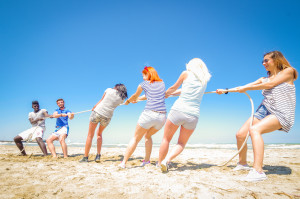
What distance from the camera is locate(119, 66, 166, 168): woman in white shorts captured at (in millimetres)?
3375

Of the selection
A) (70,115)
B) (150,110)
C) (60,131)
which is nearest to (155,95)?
(150,110)

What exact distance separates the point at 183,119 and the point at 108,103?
2.25 meters

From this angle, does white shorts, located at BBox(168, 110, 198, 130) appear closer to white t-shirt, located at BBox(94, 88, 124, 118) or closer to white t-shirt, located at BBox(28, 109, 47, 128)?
white t-shirt, located at BBox(94, 88, 124, 118)

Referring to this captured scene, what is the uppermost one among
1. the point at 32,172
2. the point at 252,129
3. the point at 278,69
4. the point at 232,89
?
the point at 278,69

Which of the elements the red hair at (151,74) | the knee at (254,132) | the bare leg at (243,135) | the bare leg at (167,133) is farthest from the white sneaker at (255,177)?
the red hair at (151,74)

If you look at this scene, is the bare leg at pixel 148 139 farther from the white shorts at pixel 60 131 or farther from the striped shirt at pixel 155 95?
the white shorts at pixel 60 131

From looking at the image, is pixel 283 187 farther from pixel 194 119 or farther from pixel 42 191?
pixel 42 191

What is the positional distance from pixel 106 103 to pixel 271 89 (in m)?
3.60

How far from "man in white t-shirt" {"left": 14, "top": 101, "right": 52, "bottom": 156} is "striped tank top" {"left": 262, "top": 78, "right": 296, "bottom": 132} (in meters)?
6.42

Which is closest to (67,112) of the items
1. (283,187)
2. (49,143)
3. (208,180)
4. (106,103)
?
(49,143)

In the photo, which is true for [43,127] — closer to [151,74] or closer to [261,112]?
[151,74]

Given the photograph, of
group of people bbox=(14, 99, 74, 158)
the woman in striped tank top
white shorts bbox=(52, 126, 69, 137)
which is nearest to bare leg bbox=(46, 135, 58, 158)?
group of people bbox=(14, 99, 74, 158)

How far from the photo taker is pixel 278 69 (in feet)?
9.84

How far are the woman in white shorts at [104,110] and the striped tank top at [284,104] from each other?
335 centimetres
